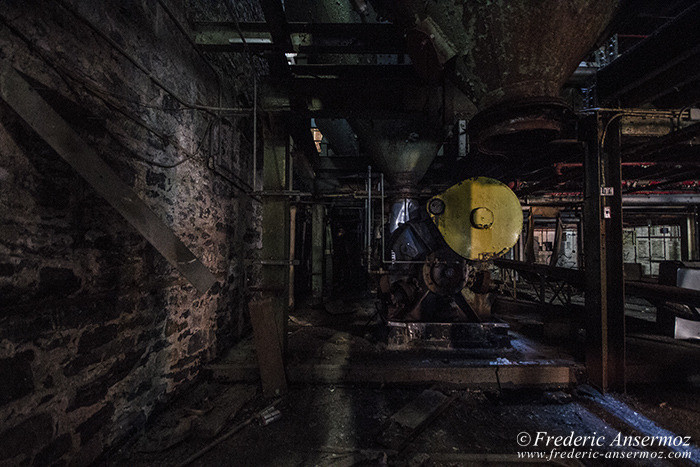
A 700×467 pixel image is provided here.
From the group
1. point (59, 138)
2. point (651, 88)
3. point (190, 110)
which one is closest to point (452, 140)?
point (651, 88)

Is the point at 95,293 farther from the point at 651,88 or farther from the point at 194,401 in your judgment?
the point at 651,88

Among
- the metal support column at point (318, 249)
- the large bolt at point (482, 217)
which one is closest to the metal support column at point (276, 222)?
the large bolt at point (482, 217)

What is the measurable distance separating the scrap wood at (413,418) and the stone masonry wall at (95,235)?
2465 mm

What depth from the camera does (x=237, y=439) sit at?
2.61 m

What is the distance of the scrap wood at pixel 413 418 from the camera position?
99.3 inches

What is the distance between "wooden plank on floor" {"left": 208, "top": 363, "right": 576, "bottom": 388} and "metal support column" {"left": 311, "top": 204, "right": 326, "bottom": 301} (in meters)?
4.72

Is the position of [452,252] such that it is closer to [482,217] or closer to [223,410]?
[482,217]

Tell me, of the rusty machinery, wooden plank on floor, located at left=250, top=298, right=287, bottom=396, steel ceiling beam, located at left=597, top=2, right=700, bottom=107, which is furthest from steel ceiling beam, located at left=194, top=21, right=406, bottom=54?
wooden plank on floor, located at left=250, top=298, right=287, bottom=396

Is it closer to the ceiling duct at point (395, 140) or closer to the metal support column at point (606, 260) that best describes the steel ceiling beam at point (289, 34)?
the ceiling duct at point (395, 140)

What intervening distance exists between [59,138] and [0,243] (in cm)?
72

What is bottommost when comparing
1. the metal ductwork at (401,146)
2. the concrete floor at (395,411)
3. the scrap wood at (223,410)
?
the concrete floor at (395,411)

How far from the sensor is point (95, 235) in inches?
87.0

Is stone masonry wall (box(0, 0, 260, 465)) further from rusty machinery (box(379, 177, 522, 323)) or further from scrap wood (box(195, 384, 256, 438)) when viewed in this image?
rusty machinery (box(379, 177, 522, 323))

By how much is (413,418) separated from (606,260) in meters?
3.16
